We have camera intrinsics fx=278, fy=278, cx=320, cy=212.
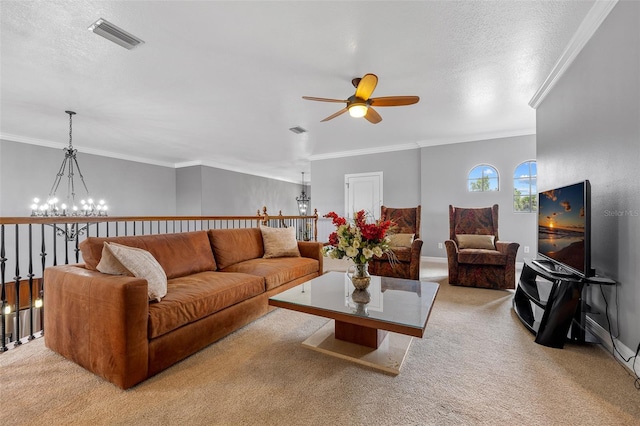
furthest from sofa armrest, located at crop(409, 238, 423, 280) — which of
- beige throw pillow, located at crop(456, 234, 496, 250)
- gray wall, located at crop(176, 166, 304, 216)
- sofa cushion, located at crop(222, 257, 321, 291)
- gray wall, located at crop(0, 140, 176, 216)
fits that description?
gray wall, located at crop(0, 140, 176, 216)

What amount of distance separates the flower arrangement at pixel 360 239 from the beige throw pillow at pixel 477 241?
7.81ft

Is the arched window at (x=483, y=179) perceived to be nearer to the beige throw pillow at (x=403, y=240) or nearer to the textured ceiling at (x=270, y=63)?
the textured ceiling at (x=270, y=63)

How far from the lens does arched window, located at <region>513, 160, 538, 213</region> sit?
4.97 metres

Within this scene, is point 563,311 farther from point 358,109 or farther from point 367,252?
point 358,109

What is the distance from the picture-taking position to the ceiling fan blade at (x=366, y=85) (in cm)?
244

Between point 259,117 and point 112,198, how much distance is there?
15.7 ft

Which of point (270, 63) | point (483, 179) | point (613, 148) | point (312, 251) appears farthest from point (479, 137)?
point (270, 63)

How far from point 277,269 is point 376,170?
4.29m

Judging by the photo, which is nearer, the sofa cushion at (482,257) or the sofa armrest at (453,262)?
the sofa cushion at (482,257)

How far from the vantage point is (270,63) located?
279 cm

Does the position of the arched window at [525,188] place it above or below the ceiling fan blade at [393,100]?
below

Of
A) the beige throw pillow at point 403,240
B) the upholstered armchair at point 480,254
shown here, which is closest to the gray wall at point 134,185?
the beige throw pillow at point 403,240

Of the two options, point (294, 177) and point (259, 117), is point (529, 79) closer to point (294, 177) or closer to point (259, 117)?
point (259, 117)

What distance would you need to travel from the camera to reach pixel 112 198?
6656 mm
